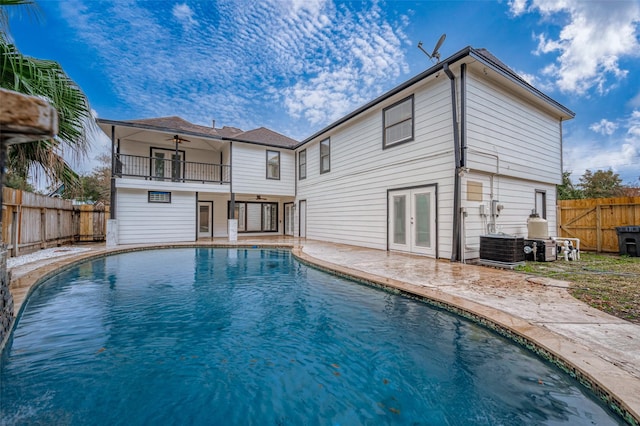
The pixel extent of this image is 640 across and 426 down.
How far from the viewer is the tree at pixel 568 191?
15.4 m

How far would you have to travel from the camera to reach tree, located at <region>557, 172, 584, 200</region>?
50.4 feet

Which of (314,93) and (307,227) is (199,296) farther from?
(314,93)

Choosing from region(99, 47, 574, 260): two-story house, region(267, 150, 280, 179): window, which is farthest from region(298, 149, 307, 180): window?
region(267, 150, 280, 179): window

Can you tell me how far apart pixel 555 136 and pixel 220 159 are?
1394cm

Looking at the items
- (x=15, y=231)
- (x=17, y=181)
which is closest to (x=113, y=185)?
(x=17, y=181)

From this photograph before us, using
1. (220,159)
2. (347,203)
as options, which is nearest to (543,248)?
(347,203)

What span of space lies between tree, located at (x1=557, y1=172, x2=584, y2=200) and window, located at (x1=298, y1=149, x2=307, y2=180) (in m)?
14.1

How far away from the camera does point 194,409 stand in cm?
196

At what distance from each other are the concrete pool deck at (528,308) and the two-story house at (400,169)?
164cm

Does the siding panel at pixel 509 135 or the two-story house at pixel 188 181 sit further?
the two-story house at pixel 188 181

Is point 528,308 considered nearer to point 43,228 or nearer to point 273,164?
point 273,164

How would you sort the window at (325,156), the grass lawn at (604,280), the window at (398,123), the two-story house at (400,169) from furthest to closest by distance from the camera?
the window at (325,156), the window at (398,123), the two-story house at (400,169), the grass lawn at (604,280)

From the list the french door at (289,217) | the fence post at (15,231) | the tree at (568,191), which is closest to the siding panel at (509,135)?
the tree at (568,191)

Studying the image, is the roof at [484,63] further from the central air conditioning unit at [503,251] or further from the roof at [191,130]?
the roof at [191,130]
